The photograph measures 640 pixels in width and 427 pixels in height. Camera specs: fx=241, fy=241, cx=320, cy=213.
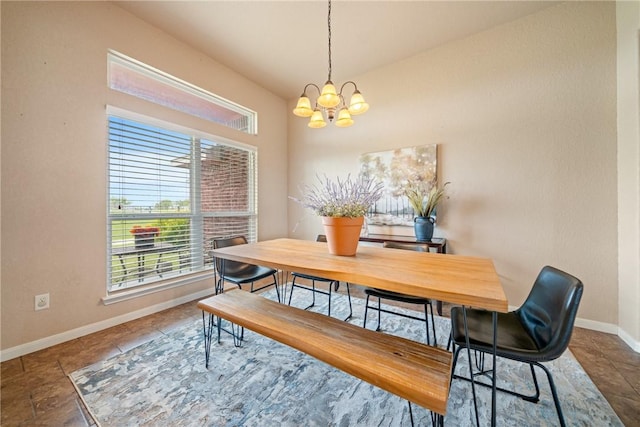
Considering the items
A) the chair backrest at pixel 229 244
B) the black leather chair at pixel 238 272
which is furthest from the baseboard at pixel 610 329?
the chair backrest at pixel 229 244

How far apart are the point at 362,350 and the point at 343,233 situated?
2.30 ft

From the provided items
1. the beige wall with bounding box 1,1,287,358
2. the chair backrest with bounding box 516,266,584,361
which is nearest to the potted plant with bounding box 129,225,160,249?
the beige wall with bounding box 1,1,287,358

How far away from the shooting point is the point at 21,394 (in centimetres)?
151

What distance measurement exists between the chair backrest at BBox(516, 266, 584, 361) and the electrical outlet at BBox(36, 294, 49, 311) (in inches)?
135

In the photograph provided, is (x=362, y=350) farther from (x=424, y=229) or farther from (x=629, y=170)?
(x=629, y=170)

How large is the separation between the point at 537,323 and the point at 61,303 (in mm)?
3546

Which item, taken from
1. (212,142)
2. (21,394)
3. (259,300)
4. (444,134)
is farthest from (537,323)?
(212,142)

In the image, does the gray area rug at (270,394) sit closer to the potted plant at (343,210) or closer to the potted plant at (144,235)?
the potted plant at (343,210)

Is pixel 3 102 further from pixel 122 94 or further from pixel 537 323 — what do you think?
pixel 537 323

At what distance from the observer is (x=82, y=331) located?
2203mm

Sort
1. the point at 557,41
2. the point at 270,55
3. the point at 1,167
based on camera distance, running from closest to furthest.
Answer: the point at 1,167, the point at 557,41, the point at 270,55

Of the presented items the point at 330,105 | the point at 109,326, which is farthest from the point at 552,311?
the point at 109,326

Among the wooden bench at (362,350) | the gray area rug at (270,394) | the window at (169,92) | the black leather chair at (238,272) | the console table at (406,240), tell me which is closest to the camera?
the wooden bench at (362,350)

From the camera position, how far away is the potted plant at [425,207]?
280 cm
